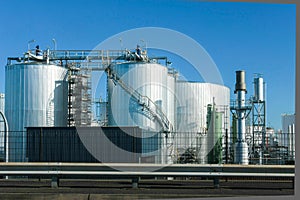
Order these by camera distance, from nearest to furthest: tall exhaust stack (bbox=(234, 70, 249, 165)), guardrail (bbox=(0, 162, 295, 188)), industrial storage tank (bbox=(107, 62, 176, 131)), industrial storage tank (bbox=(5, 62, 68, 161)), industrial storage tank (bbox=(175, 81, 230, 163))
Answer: guardrail (bbox=(0, 162, 295, 188)) < industrial storage tank (bbox=(175, 81, 230, 163)) < industrial storage tank (bbox=(107, 62, 176, 131)) < tall exhaust stack (bbox=(234, 70, 249, 165)) < industrial storage tank (bbox=(5, 62, 68, 161))

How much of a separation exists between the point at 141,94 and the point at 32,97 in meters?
2.30

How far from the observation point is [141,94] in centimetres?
857

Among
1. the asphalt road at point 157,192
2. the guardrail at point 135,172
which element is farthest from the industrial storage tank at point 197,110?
the guardrail at point 135,172

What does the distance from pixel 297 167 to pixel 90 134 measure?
5.40 m

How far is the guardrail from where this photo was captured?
4.59 meters

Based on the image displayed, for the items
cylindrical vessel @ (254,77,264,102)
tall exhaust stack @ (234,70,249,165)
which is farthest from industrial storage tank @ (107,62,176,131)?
cylindrical vessel @ (254,77,264,102)

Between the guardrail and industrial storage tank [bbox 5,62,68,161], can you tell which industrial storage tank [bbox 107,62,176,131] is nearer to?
industrial storage tank [bbox 5,62,68,161]

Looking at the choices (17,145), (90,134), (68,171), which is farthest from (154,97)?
(68,171)

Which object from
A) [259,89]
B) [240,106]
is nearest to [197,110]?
[240,106]

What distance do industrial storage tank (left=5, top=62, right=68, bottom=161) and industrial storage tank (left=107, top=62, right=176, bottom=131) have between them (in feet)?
4.15

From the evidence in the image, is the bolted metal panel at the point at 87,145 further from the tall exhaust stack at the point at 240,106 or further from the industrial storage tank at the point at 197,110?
the tall exhaust stack at the point at 240,106

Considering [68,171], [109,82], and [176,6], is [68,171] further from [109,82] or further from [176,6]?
[109,82]

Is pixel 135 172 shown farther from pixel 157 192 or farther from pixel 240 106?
pixel 240 106

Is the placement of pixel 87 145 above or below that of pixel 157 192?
above
